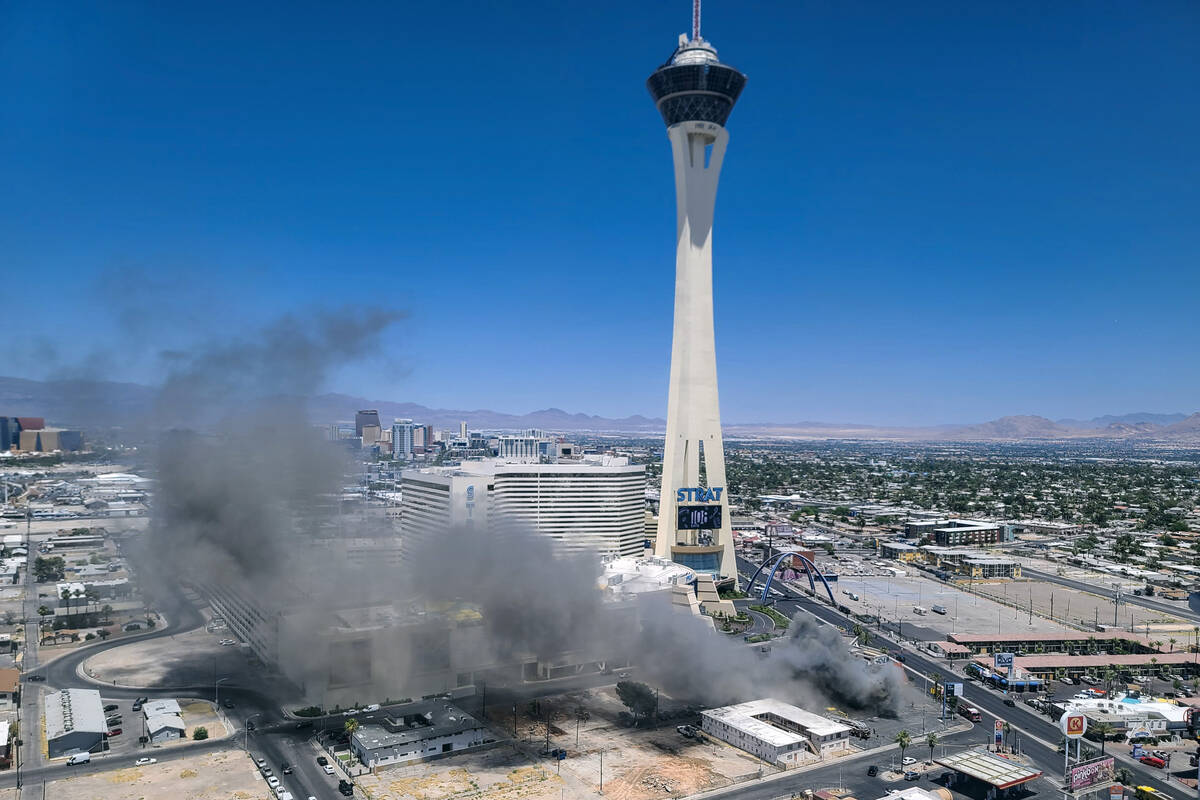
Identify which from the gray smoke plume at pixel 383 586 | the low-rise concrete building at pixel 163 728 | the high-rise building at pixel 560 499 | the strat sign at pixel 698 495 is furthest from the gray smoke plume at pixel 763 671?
the high-rise building at pixel 560 499

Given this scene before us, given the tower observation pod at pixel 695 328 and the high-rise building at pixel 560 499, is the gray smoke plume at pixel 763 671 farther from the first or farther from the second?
the high-rise building at pixel 560 499

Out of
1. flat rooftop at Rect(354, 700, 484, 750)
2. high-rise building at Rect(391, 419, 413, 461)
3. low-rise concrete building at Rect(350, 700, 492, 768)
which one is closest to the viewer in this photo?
low-rise concrete building at Rect(350, 700, 492, 768)

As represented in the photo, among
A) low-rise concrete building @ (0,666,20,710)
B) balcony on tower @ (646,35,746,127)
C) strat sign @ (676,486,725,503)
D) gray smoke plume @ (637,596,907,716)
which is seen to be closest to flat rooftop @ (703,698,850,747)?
gray smoke plume @ (637,596,907,716)

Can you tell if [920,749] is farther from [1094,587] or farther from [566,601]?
[1094,587]

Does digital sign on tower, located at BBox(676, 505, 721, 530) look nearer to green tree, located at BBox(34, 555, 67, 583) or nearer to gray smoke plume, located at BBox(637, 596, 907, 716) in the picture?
gray smoke plume, located at BBox(637, 596, 907, 716)

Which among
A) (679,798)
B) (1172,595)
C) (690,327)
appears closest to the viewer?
(679,798)

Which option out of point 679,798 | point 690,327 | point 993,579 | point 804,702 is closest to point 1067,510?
point 993,579
